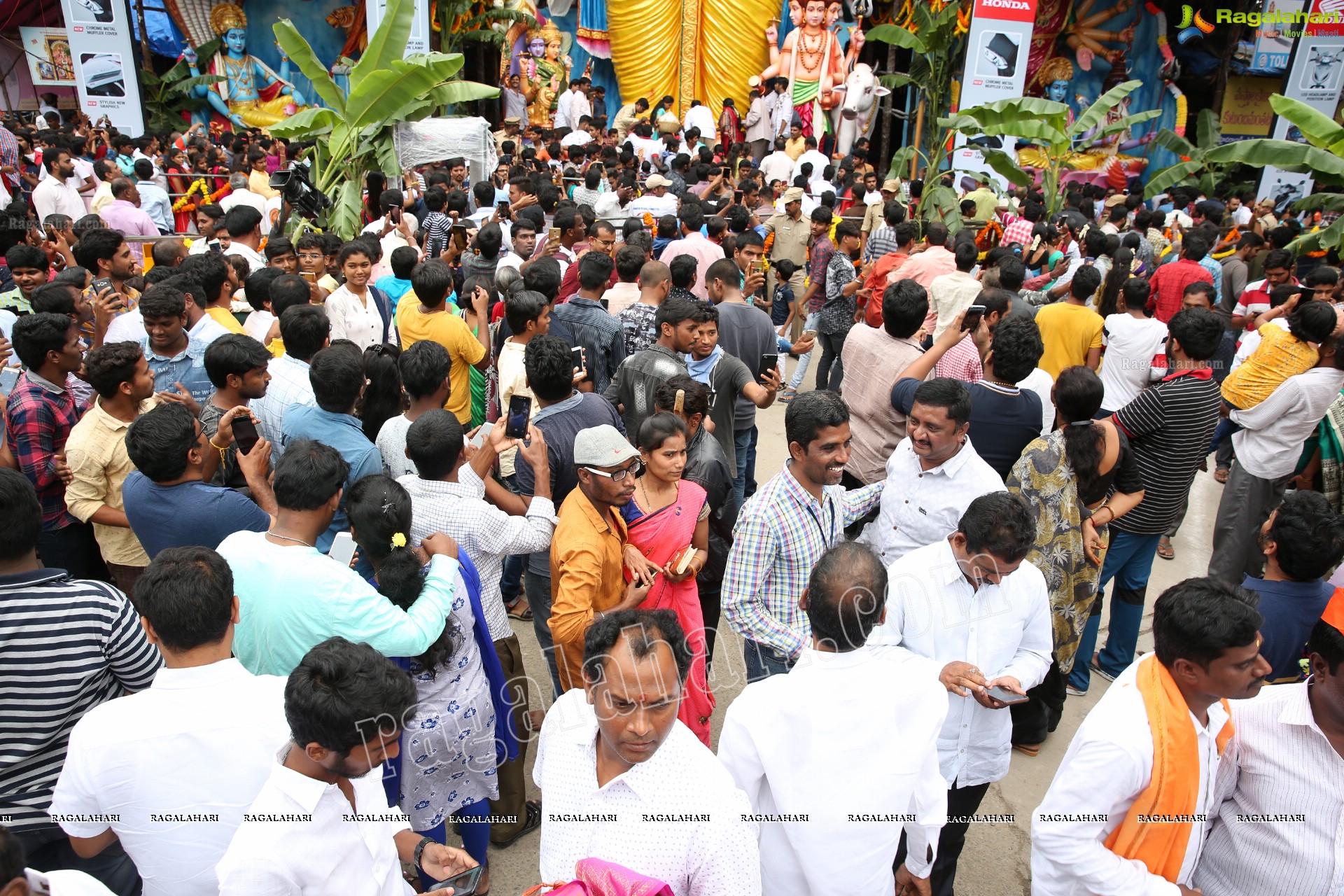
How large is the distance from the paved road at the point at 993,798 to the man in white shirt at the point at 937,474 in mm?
1112

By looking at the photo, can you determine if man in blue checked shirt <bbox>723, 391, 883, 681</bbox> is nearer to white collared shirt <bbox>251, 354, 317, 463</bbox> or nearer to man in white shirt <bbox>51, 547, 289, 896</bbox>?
man in white shirt <bbox>51, 547, 289, 896</bbox>

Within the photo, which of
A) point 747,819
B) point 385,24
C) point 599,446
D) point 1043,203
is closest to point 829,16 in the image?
point 1043,203

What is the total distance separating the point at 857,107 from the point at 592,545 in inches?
588

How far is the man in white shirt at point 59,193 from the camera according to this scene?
7.91 metres

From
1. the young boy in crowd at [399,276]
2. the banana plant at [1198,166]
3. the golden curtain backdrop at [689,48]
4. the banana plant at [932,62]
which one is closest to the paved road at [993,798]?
the young boy in crowd at [399,276]

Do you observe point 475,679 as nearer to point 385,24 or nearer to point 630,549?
point 630,549

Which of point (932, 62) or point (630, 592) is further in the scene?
point (932, 62)

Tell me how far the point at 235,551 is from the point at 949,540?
6.58 feet

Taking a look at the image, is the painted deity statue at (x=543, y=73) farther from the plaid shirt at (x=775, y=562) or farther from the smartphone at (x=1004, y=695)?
the smartphone at (x=1004, y=695)

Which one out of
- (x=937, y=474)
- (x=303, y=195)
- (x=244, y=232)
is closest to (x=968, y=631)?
(x=937, y=474)

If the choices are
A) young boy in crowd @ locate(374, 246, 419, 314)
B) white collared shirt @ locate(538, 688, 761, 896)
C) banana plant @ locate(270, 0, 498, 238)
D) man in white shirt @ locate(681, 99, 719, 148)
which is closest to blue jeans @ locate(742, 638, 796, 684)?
white collared shirt @ locate(538, 688, 761, 896)

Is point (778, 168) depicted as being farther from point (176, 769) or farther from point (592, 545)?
point (176, 769)

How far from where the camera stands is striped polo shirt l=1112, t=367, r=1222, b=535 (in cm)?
368

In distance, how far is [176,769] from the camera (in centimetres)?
175
